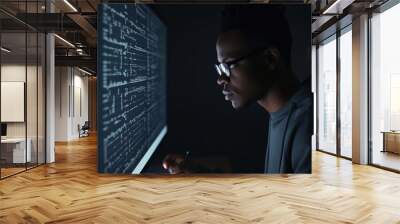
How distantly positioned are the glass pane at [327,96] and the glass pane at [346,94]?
1.79 feet

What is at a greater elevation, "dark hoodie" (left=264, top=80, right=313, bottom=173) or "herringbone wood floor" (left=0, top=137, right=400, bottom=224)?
"dark hoodie" (left=264, top=80, right=313, bottom=173)

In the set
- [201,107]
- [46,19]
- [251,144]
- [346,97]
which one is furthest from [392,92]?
[46,19]

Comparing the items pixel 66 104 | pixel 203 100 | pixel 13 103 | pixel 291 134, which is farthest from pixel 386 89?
pixel 66 104

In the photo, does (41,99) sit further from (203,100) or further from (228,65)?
(228,65)

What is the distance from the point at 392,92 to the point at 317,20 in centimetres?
231

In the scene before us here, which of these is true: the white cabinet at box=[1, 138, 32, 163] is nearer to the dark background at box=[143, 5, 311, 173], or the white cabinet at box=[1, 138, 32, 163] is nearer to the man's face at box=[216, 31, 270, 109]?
the dark background at box=[143, 5, 311, 173]

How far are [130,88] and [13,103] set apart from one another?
2.87m

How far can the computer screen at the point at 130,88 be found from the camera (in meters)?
6.25

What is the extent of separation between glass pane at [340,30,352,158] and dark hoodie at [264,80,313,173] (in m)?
3.45

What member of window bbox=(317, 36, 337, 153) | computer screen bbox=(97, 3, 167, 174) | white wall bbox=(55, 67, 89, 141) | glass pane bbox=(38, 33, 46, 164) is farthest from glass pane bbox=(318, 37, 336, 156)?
white wall bbox=(55, 67, 89, 141)

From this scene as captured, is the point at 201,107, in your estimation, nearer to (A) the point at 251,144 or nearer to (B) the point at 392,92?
(A) the point at 251,144

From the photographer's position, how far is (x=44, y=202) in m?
4.81

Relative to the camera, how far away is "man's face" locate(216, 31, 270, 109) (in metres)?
5.97

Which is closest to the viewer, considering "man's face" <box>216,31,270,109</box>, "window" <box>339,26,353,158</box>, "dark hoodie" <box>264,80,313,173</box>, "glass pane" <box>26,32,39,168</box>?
"man's face" <box>216,31,270,109</box>
